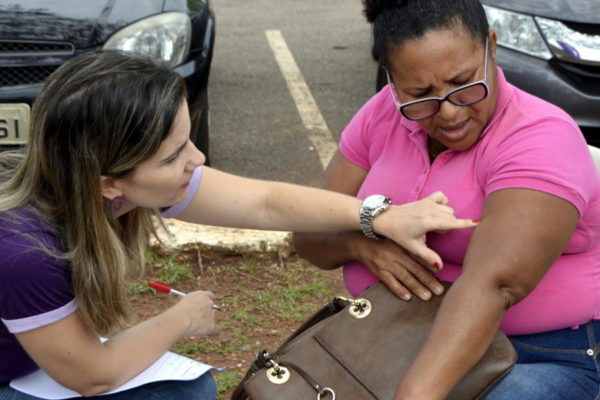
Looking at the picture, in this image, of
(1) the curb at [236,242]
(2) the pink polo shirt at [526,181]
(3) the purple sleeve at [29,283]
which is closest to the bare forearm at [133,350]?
(3) the purple sleeve at [29,283]

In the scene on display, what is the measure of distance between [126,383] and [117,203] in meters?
0.50

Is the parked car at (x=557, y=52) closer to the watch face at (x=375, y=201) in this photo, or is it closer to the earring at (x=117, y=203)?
the watch face at (x=375, y=201)

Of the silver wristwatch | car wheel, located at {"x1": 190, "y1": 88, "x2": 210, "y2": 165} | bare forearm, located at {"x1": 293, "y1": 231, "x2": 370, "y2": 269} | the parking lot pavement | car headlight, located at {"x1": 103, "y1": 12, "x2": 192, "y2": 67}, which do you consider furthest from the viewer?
the parking lot pavement

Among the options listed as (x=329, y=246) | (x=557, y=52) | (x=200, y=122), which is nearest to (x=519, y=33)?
(x=557, y=52)

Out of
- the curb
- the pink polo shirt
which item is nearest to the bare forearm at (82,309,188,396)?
the pink polo shirt

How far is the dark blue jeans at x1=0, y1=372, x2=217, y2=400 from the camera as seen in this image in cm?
244

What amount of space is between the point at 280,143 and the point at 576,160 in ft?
13.2

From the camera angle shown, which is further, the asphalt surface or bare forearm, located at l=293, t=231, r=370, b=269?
the asphalt surface

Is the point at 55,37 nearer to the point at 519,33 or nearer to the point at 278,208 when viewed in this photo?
the point at 278,208

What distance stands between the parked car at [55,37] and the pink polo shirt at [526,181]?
229cm

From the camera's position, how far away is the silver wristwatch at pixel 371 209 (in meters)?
2.45

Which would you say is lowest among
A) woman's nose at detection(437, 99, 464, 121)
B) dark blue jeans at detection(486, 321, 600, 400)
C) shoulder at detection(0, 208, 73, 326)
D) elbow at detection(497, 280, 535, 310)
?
dark blue jeans at detection(486, 321, 600, 400)

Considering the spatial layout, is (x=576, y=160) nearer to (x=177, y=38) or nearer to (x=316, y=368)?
(x=316, y=368)

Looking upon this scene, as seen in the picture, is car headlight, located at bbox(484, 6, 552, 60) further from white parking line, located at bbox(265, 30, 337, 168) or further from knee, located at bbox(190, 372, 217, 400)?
knee, located at bbox(190, 372, 217, 400)
